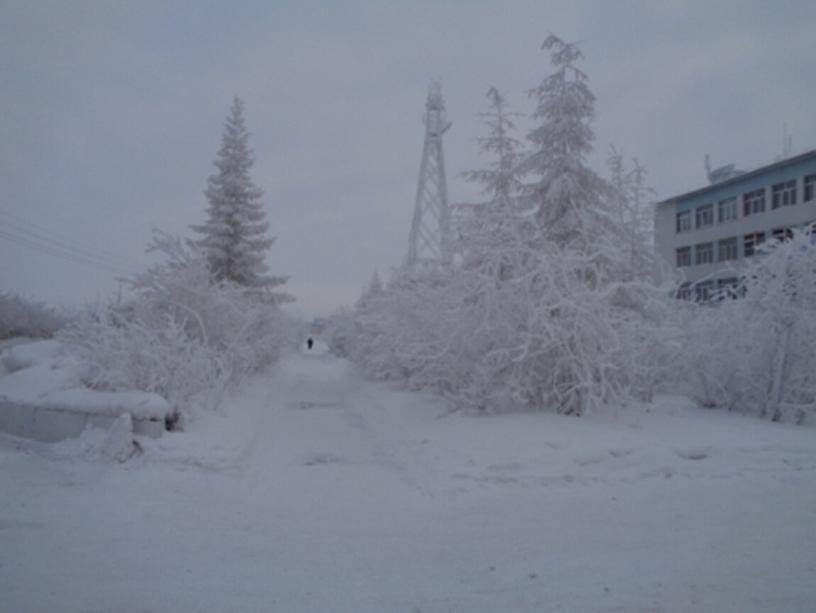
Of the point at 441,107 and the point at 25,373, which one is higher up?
the point at 441,107

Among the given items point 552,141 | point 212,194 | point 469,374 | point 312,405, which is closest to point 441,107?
point 212,194

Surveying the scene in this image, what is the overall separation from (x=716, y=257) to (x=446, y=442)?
37.9m

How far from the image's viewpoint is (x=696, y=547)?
5.12 m

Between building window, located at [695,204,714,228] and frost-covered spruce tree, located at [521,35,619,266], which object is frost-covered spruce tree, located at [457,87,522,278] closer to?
frost-covered spruce tree, located at [521,35,619,266]

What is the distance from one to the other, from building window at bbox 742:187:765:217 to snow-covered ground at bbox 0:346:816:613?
31.1 m

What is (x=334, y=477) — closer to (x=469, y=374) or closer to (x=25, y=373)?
(x=469, y=374)

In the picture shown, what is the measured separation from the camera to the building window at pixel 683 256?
4344 centimetres

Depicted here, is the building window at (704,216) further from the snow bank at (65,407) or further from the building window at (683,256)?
the snow bank at (65,407)

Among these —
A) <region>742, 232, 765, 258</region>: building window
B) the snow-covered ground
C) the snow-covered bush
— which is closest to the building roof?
<region>742, 232, 765, 258</region>: building window

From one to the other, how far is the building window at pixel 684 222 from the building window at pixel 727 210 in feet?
10.3

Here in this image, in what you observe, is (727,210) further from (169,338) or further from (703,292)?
(169,338)

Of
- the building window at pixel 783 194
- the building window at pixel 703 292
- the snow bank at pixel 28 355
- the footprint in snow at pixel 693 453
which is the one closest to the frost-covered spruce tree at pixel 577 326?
the footprint in snow at pixel 693 453

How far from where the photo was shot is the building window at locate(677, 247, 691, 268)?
1710 inches

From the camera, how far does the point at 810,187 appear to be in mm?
33031
